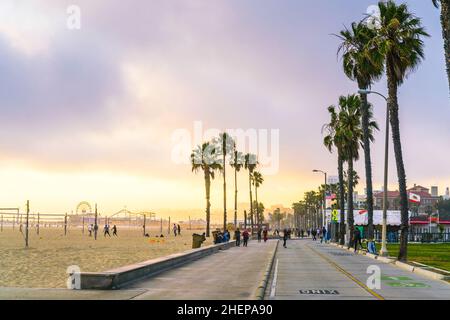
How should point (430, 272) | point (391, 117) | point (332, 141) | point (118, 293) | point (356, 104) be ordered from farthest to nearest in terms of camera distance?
point (332, 141) → point (356, 104) → point (391, 117) → point (430, 272) → point (118, 293)

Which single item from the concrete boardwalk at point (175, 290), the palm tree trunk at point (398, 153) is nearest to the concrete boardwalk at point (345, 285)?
the concrete boardwalk at point (175, 290)

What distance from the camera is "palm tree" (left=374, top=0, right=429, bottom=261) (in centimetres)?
3603

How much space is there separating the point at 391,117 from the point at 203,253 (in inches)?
575

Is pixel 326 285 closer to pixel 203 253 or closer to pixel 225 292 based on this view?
pixel 225 292

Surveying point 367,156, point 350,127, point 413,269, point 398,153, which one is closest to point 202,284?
point 413,269

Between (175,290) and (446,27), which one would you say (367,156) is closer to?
(446,27)

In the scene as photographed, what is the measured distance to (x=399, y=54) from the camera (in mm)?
36438

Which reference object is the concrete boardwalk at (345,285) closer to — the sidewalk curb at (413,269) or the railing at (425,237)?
the sidewalk curb at (413,269)

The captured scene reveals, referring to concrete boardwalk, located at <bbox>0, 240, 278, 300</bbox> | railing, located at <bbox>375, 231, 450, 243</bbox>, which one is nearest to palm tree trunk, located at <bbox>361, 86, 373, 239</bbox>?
concrete boardwalk, located at <bbox>0, 240, 278, 300</bbox>

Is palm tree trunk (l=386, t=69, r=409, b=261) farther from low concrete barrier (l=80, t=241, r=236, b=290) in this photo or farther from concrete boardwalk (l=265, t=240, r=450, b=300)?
low concrete barrier (l=80, t=241, r=236, b=290)

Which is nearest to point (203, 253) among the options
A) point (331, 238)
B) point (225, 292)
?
point (225, 292)

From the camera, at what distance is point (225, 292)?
17.9 meters

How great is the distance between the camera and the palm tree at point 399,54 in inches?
1419
